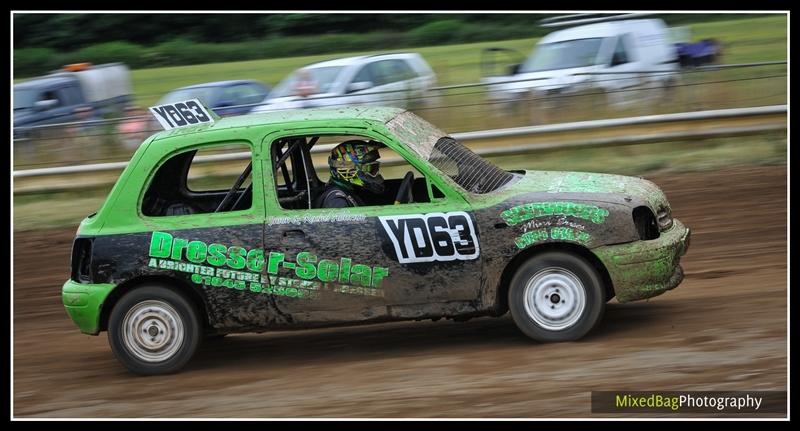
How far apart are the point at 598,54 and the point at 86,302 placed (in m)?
10.7

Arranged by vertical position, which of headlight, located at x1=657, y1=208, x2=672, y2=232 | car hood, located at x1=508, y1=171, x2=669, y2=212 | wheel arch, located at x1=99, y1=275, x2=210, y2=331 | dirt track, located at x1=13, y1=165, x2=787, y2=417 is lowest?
dirt track, located at x1=13, y1=165, x2=787, y2=417

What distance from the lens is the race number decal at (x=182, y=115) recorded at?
8102 mm

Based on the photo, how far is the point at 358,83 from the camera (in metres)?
16.3

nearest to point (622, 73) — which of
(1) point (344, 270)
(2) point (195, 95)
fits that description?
(2) point (195, 95)

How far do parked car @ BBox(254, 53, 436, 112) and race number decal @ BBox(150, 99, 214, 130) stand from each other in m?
7.51

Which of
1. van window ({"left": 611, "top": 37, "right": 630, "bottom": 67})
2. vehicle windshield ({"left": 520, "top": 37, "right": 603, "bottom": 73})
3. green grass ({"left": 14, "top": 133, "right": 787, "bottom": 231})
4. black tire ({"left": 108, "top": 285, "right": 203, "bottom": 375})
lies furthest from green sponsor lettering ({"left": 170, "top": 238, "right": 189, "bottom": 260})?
van window ({"left": 611, "top": 37, "right": 630, "bottom": 67})

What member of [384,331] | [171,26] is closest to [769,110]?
[384,331]

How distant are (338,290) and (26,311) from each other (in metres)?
4.31

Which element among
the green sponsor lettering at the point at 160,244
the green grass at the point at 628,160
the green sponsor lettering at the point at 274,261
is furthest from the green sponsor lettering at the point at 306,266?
the green grass at the point at 628,160

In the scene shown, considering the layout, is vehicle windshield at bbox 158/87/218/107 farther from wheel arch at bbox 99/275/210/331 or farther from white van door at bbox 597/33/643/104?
wheel arch at bbox 99/275/210/331

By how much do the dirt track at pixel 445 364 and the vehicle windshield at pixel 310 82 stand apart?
282 inches

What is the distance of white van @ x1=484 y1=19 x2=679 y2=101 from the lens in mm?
15844

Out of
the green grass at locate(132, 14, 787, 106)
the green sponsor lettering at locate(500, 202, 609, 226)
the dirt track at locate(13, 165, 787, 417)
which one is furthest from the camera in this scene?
the green grass at locate(132, 14, 787, 106)

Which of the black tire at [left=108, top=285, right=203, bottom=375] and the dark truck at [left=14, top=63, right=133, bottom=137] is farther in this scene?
the dark truck at [left=14, top=63, right=133, bottom=137]
